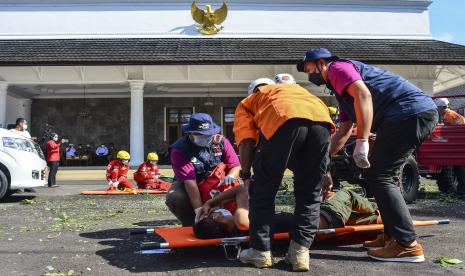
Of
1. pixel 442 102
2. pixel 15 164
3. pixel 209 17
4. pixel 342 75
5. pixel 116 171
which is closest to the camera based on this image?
pixel 342 75

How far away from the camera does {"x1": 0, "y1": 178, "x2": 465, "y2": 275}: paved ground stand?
12.0ft

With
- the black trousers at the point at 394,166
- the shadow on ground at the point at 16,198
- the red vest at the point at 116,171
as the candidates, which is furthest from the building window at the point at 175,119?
the black trousers at the point at 394,166

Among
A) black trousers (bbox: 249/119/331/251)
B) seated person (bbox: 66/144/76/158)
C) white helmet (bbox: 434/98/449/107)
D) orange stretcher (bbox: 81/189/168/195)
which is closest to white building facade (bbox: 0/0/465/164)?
seated person (bbox: 66/144/76/158)

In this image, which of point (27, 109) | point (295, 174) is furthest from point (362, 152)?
point (27, 109)

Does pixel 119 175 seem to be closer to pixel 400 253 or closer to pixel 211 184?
pixel 211 184

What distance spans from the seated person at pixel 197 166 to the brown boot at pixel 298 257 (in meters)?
1.15

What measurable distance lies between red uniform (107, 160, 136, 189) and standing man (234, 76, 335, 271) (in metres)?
7.83

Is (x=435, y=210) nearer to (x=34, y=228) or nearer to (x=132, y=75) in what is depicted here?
(x=34, y=228)

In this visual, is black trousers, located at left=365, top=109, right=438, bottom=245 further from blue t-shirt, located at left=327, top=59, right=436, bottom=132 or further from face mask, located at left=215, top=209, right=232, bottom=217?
face mask, located at left=215, top=209, right=232, bottom=217

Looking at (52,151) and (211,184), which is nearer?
(211,184)

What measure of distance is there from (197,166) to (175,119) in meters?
20.2

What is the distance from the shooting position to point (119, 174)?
37.3ft

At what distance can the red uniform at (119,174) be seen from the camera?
36.7 ft

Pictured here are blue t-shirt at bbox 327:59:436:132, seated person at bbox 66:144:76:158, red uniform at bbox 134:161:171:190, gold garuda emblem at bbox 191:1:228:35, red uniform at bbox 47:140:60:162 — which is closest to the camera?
blue t-shirt at bbox 327:59:436:132
